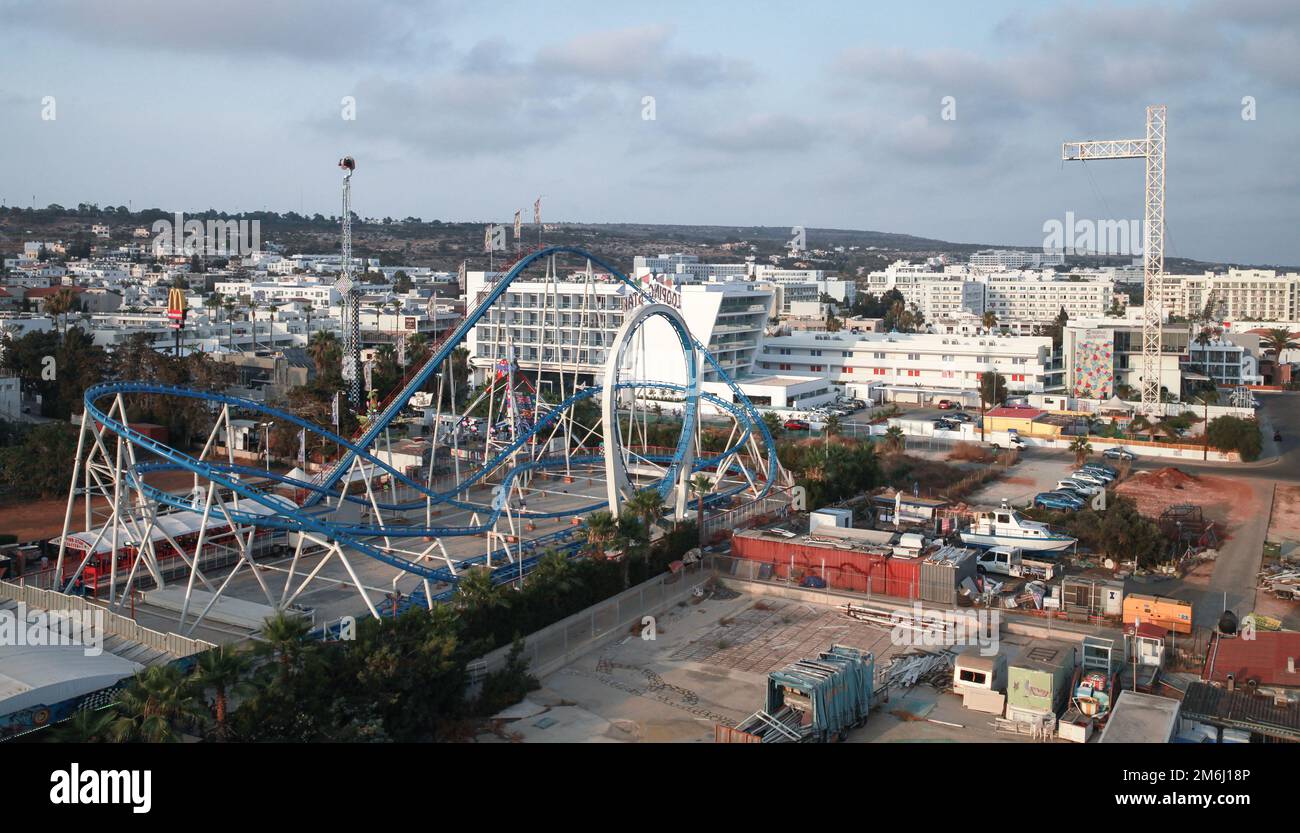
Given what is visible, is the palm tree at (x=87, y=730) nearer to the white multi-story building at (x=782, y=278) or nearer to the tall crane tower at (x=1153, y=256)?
the tall crane tower at (x=1153, y=256)

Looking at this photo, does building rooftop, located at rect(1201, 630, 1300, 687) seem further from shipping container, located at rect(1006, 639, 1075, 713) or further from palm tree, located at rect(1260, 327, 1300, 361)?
palm tree, located at rect(1260, 327, 1300, 361)

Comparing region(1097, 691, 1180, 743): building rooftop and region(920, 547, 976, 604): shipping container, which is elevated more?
region(920, 547, 976, 604): shipping container

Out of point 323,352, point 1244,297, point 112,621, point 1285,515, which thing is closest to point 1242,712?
point 112,621

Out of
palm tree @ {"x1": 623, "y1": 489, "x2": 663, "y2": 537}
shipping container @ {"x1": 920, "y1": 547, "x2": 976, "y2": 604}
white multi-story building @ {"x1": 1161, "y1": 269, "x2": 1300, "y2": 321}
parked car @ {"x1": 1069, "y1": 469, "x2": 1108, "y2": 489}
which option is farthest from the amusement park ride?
white multi-story building @ {"x1": 1161, "y1": 269, "x2": 1300, "y2": 321}

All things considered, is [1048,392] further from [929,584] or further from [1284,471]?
[929,584]

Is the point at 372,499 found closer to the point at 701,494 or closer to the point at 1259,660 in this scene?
the point at 701,494

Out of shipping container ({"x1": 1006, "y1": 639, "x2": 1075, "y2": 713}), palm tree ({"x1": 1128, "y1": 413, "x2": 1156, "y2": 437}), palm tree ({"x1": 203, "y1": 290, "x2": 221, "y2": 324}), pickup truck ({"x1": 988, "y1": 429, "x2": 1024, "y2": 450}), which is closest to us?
shipping container ({"x1": 1006, "y1": 639, "x2": 1075, "y2": 713})
